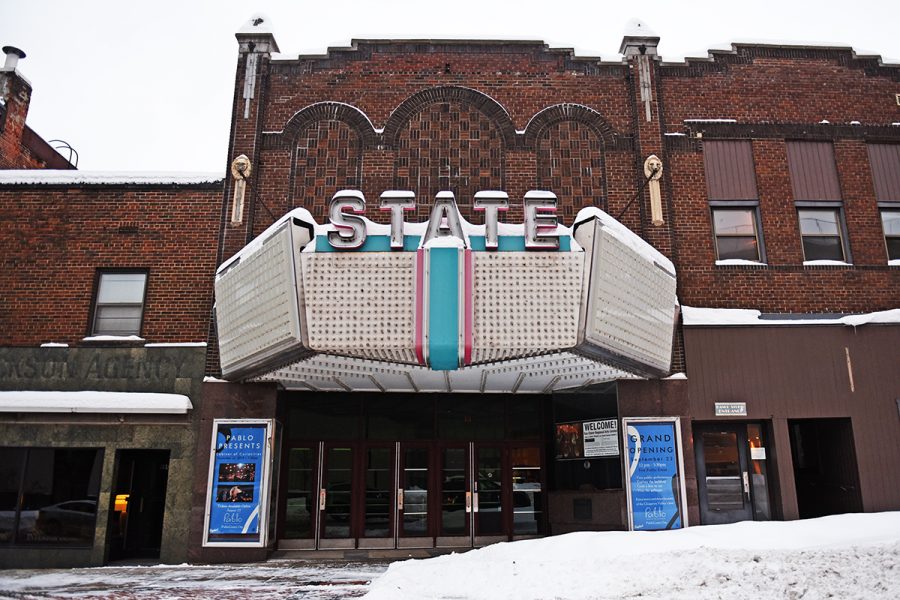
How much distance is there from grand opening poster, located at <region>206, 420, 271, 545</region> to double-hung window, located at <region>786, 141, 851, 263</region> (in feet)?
41.0

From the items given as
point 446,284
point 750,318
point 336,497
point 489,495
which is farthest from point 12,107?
point 750,318

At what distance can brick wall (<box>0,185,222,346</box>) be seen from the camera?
1456 centimetres

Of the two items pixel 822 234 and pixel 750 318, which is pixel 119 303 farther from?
pixel 822 234

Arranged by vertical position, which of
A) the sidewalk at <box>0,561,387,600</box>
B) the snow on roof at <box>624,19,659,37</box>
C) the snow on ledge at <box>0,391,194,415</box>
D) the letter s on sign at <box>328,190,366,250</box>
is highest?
the snow on roof at <box>624,19,659,37</box>

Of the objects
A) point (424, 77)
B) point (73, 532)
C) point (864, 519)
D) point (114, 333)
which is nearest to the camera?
point (864, 519)

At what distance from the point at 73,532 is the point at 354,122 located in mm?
10356

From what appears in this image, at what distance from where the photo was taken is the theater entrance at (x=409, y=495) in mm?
14710

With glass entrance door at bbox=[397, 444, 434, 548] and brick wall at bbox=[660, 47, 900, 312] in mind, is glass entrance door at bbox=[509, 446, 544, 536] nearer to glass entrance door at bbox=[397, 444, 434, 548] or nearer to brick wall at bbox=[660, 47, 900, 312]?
glass entrance door at bbox=[397, 444, 434, 548]

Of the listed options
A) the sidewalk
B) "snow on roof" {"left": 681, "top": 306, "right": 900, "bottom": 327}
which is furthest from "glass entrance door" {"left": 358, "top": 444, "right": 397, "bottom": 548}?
"snow on roof" {"left": 681, "top": 306, "right": 900, "bottom": 327}

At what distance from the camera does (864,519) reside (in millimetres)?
10281

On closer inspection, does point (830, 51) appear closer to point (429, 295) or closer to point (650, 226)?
point (650, 226)

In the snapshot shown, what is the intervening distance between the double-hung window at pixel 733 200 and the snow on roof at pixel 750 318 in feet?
4.25

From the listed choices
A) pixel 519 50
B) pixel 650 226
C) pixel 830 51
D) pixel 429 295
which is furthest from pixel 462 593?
pixel 830 51

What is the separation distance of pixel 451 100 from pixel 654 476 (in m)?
9.26
